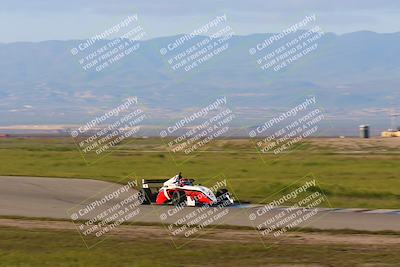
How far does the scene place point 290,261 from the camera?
893 inches

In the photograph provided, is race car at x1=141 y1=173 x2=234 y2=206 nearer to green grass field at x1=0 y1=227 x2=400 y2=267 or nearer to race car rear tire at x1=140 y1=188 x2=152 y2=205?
race car rear tire at x1=140 y1=188 x2=152 y2=205

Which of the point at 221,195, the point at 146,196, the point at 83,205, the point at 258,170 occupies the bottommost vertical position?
the point at 258,170

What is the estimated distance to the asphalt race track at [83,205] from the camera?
3128 centimetres

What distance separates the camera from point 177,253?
80.4 ft

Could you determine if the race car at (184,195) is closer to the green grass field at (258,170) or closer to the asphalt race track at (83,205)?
the asphalt race track at (83,205)

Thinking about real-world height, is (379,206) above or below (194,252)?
below

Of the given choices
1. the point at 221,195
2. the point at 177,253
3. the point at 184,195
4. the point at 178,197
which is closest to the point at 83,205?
the point at 178,197

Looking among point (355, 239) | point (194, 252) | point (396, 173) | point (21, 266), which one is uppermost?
point (21, 266)

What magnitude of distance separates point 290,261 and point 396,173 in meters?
37.7

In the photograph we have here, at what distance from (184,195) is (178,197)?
29cm

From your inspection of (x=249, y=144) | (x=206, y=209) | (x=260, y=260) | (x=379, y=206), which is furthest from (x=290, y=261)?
(x=249, y=144)

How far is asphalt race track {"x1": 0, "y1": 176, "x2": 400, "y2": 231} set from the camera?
31.3 meters

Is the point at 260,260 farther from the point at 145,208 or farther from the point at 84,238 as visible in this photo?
the point at 145,208

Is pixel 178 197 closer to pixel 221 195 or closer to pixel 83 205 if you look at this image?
pixel 221 195
